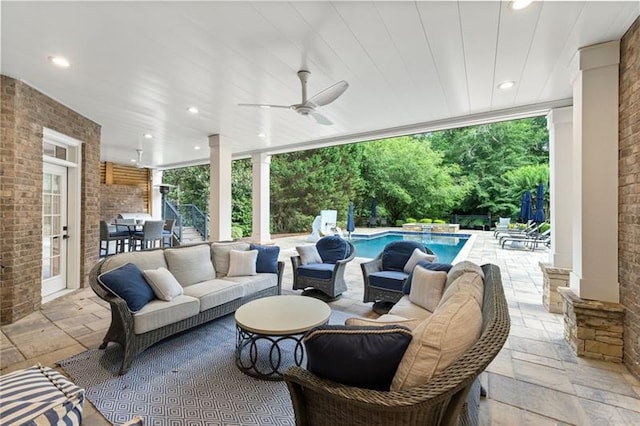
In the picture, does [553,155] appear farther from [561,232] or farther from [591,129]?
[591,129]

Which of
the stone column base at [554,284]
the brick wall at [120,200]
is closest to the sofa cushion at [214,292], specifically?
the stone column base at [554,284]

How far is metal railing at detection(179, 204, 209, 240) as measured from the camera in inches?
388

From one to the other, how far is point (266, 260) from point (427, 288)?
7.50 feet

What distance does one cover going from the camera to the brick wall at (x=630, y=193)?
2.31 m

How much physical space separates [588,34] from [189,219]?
11.0 m

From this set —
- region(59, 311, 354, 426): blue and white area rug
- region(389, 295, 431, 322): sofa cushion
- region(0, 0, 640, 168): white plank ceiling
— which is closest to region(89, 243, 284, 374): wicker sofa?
region(59, 311, 354, 426): blue and white area rug

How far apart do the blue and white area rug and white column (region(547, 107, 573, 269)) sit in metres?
3.93

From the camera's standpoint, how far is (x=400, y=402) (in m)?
1.05

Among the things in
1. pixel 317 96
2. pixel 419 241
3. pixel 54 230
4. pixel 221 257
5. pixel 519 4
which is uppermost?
pixel 519 4

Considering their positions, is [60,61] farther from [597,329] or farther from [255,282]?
[597,329]

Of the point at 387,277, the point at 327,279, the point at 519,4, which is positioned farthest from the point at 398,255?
the point at 519,4

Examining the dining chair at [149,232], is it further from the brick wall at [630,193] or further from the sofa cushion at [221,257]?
the brick wall at [630,193]

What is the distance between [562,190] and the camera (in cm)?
378

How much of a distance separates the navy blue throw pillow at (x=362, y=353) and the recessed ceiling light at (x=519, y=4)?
7.87 feet
